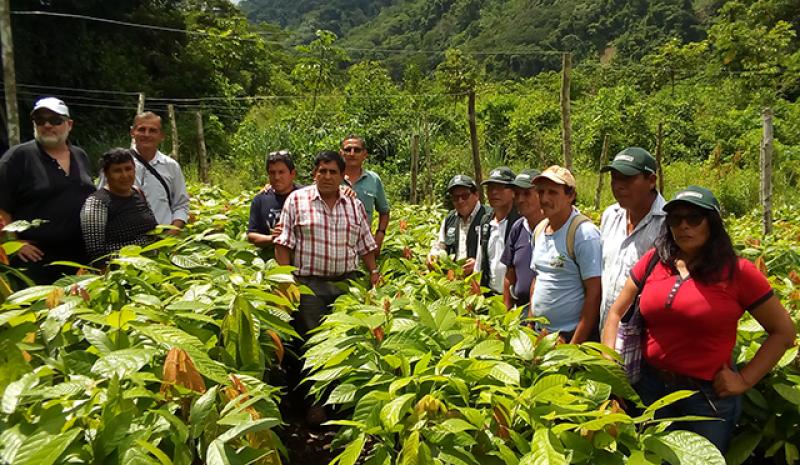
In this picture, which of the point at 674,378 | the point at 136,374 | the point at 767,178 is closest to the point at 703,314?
the point at 674,378

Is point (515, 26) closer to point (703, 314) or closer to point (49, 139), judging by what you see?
point (49, 139)

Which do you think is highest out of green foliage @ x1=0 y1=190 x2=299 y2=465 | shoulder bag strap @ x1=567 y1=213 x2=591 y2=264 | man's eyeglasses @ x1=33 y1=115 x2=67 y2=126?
man's eyeglasses @ x1=33 y1=115 x2=67 y2=126

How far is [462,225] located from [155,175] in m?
1.96

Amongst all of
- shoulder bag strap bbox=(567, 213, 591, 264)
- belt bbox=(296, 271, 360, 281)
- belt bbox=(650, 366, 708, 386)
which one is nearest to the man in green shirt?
belt bbox=(296, 271, 360, 281)

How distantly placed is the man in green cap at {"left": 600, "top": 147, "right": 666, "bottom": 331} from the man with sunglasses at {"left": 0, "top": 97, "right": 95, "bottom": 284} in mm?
2604

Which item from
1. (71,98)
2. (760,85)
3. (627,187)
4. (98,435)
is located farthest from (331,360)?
(760,85)

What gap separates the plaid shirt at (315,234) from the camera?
127 inches

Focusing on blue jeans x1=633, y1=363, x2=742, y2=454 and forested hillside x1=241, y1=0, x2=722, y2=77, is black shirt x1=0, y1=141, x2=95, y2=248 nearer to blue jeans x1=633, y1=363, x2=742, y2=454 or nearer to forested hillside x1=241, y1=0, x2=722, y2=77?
blue jeans x1=633, y1=363, x2=742, y2=454

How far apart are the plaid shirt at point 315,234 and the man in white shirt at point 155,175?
793mm

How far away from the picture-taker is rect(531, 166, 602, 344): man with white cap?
2.53m

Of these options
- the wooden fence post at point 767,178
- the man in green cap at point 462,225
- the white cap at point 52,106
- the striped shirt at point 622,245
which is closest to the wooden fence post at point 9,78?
the white cap at point 52,106

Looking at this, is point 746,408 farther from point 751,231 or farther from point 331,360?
point 751,231

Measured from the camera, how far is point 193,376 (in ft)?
4.73

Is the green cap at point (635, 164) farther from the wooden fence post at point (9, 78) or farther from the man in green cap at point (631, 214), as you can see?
→ the wooden fence post at point (9, 78)
